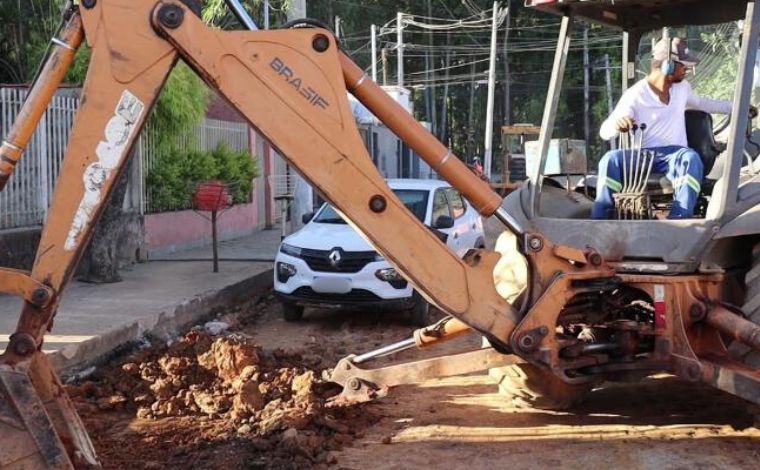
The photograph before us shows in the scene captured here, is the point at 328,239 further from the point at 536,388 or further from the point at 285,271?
the point at 536,388

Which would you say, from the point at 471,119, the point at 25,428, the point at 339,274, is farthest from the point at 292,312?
the point at 471,119

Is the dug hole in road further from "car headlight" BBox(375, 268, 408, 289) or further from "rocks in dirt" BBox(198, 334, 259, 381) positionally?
"car headlight" BBox(375, 268, 408, 289)

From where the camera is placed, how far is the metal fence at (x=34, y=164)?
36.6ft

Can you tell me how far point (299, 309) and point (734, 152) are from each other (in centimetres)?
617

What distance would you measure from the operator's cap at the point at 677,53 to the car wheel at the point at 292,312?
18.4ft

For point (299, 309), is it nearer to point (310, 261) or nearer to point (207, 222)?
point (310, 261)

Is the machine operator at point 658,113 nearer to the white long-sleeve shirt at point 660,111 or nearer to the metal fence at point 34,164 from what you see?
the white long-sleeve shirt at point 660,111

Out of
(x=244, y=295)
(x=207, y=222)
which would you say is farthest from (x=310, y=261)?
(x=207, y=222)

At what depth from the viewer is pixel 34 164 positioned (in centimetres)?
1173

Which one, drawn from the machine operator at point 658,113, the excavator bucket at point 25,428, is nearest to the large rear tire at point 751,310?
the machine operator at point 658,113

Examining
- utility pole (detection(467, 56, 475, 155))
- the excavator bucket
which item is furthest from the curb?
utility pole (detection(467, 56, 475, 155))

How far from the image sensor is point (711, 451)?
550cm

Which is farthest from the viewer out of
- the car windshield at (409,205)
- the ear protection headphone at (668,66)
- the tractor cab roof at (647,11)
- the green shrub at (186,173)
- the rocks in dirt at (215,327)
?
the green shrub at (186,173)

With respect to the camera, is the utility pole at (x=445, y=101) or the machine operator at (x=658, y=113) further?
the utility pole at (x=445, y=101)
